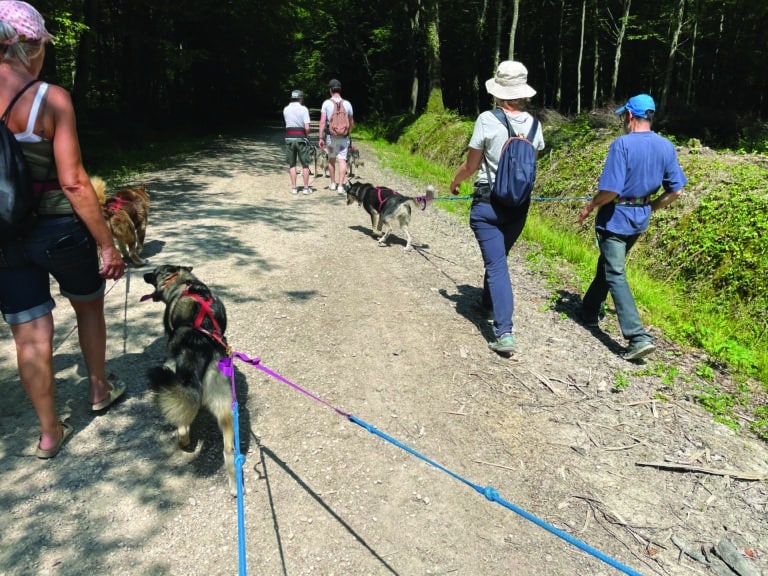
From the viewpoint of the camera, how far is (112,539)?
2.44m

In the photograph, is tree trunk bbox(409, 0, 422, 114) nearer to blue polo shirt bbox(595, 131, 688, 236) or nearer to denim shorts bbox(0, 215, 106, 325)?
blue polo shirt bbox(595, 131, 688, 236)

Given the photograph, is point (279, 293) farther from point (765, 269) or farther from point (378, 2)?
point (378, 2)

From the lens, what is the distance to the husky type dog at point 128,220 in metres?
5.71

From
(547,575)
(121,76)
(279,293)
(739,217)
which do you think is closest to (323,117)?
(279,293)

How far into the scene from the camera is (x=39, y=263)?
2625 millimetres

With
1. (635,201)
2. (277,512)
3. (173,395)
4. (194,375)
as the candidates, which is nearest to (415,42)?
(635,201)

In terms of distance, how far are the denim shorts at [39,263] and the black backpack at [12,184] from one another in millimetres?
117

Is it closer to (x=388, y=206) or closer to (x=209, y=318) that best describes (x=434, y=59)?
(x=388, y=206)

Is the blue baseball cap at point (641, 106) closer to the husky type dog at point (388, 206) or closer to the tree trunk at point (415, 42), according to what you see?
the husky type dog at point (388, 206)

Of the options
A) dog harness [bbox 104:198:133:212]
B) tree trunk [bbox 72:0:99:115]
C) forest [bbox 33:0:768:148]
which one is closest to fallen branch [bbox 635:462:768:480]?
dog harness [bbox 104:198:133:212]

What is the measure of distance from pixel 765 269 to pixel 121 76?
27.4 m

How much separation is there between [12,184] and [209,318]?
4.30 ft

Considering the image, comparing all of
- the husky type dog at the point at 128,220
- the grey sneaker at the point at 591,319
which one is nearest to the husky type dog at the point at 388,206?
the grey sneaker at the point at 591,319

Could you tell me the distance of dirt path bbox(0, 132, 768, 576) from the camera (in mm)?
2475
